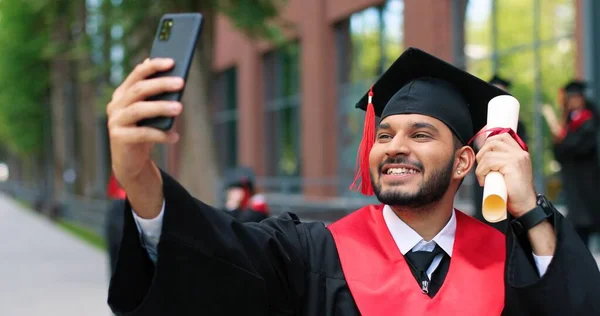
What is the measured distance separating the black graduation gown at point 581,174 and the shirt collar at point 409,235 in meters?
4.54

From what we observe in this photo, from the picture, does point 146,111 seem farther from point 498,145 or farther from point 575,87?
point 575,87

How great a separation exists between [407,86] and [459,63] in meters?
10.5

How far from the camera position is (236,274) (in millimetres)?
2199

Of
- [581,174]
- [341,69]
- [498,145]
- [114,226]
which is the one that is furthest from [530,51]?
[498,145]

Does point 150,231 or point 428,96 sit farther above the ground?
point 428,96

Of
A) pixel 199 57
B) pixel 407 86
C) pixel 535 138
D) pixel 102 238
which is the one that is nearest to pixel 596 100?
pixel 535 138

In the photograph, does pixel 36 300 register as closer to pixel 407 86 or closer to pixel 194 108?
pixel 194 108

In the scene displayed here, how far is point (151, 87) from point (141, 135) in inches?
4.0

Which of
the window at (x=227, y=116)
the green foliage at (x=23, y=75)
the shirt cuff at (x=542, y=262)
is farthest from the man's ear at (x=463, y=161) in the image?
the green foliage at (x=23, y=75)

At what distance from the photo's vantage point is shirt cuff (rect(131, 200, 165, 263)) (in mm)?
2078

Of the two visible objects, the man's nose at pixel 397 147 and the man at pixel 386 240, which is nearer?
the man at pixel 386 240

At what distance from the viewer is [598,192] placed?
6980mm

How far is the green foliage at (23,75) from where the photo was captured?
2658 centimetres

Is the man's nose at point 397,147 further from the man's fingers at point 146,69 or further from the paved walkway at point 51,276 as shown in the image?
the paved walkway at point 51,276
